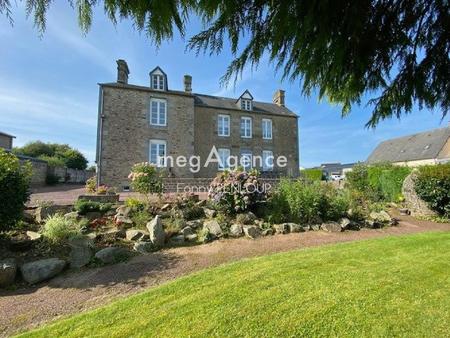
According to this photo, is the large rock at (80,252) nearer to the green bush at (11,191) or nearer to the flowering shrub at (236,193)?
the green bush at (11,191)

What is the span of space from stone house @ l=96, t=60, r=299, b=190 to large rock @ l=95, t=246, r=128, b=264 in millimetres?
11401

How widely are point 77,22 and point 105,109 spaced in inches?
620

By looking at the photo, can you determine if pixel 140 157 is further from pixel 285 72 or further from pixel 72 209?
pixel 285 72

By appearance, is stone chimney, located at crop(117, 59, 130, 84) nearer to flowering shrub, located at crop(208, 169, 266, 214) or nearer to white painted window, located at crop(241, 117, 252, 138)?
white painted window, located at crop(241, 117, 252, 138)

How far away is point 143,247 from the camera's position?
494 centimetres

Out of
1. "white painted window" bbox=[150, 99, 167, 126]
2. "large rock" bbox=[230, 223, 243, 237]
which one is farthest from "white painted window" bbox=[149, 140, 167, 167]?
"large rock" bbox=[230, 223, 243, 237]

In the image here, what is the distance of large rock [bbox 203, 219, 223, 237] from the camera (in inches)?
227

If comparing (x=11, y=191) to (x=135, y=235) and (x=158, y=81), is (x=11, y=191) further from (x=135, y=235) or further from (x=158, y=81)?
(x=158, y=81)

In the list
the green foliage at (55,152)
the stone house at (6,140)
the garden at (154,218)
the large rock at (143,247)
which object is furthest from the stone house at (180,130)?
the stone house at (6,140)

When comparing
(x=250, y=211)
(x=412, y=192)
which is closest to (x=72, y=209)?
(x=250, y=211)

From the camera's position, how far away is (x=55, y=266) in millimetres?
4031

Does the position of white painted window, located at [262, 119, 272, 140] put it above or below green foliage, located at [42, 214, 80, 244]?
above

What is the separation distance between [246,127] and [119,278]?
17.2 metres

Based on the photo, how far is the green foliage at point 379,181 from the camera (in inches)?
448
